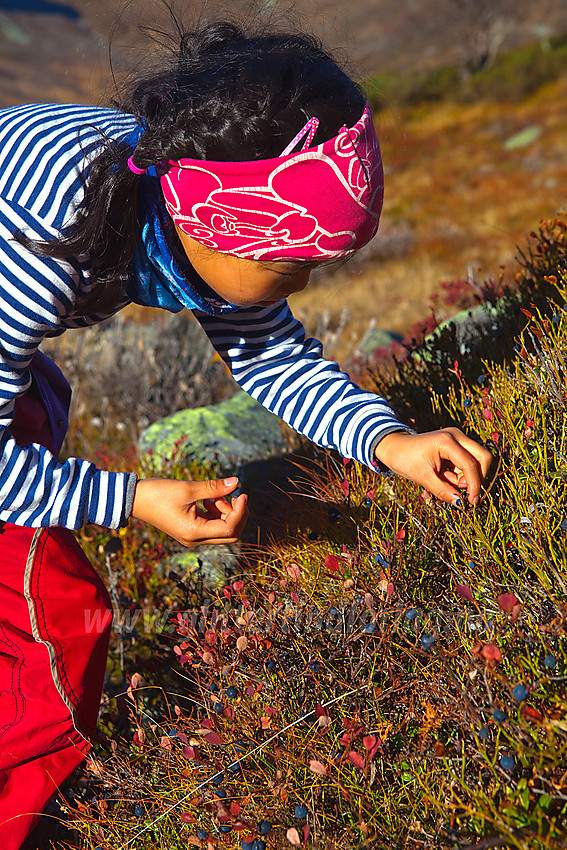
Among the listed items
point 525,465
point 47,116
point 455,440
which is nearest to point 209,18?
point 47,116

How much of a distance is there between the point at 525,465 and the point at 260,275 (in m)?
0.83

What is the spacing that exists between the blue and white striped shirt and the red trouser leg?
0.23 metres

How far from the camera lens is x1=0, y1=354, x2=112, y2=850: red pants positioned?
172 centimetres

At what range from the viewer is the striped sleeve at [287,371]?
201 cm

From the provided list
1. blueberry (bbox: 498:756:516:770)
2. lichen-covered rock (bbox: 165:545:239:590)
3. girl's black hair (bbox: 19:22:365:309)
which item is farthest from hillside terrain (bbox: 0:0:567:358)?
blueberry (bbox: 498:756:516:770)

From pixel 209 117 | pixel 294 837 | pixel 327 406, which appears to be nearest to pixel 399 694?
pixel 294 837

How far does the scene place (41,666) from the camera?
1.78 metres

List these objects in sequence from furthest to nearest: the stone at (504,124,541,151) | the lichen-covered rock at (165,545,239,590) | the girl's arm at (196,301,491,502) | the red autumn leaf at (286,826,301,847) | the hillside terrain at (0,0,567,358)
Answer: the stone at (504,124,541,151)
the lichen-covered rock at (165,545,239,590)
the hillside terrain at (0,0,567,358)
the girl's arm at (196,301,491,502)
the red autumn leaf at (286,826,301,847)

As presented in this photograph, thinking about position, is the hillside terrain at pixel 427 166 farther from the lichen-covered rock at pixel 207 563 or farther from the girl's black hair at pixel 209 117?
the lichen-covered rock at pixel 207 563

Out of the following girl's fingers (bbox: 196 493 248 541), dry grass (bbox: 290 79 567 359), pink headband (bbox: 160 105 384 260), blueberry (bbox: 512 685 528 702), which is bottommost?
dry grass (bbox: 290 79 567 359)

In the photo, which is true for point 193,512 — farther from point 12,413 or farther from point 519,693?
point 519,693

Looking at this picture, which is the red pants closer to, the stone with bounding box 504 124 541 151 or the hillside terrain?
the hillside terrain

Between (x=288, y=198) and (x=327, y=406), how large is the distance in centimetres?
69

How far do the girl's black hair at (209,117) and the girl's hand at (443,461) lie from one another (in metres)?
0.75
